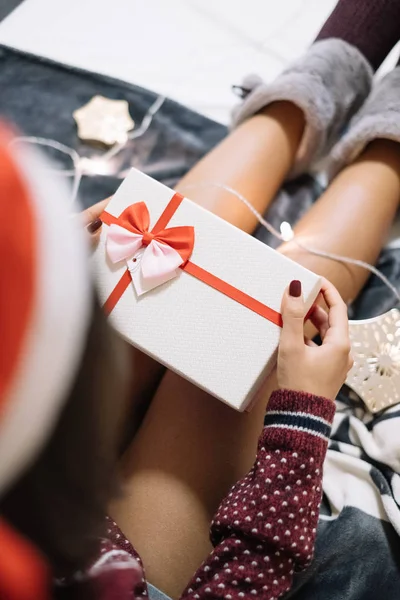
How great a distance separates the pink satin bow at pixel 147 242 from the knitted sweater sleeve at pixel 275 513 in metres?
0.16

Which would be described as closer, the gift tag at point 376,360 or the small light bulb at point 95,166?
the gift tag at point 376,360

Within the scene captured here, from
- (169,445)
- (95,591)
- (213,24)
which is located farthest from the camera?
(213,24)

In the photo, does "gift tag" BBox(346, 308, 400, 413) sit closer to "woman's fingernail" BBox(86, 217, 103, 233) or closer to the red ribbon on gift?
the red ribbon on gift

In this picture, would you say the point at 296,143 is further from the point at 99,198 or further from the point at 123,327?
the point at 123,327

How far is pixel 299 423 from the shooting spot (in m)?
0.47

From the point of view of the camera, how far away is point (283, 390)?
48cm

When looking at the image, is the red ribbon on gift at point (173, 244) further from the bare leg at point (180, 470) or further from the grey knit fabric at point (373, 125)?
the grey knit fabric at point (373, 125)

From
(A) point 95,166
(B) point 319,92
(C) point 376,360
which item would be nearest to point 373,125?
(B) point 319,92

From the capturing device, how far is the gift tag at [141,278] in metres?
0.54

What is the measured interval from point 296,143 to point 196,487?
0.50m

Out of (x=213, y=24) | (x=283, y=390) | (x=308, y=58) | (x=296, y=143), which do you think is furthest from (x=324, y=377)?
(x=213, y=24)

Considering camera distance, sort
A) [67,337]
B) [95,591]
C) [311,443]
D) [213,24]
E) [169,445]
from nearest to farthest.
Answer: [67,337]
[95,591]
[311,443]
[169,445]
[213,24]

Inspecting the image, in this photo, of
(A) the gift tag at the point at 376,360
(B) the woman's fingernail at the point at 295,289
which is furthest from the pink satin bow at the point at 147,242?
(A) the gift tag at the point at 376,360

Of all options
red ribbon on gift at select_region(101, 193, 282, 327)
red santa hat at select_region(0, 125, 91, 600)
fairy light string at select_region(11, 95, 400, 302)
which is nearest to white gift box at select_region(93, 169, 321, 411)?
red ribbon on gift at select_region(101, 193, 282, 327)
